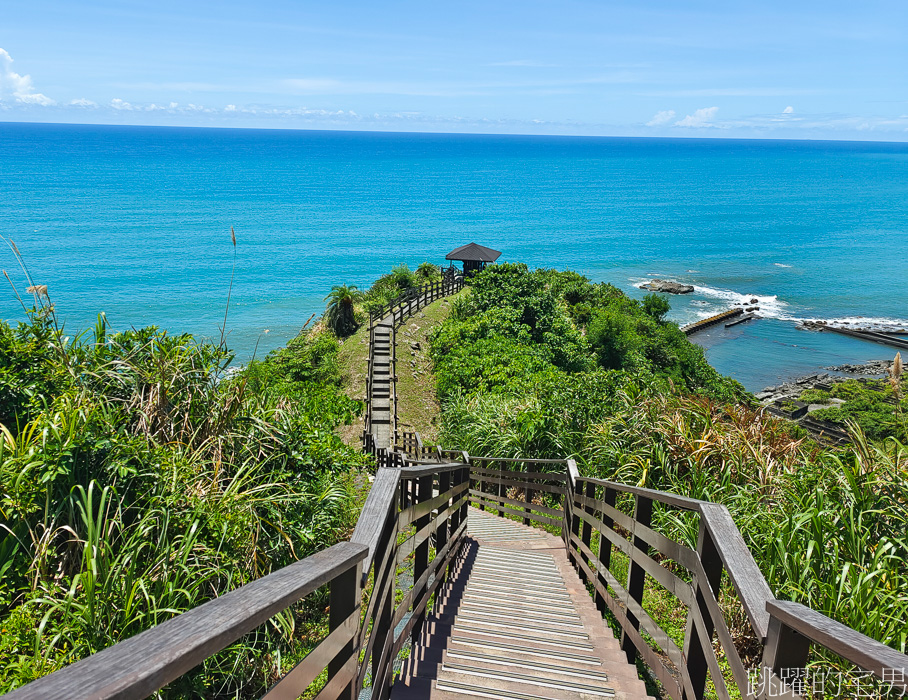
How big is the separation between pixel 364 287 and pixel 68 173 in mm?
120275

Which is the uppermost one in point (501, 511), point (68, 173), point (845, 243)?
point (68, 173)

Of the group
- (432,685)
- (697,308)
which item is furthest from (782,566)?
(697,308)

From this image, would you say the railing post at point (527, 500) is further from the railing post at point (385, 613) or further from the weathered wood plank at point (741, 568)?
the weathered wood plank at point (741, 568)

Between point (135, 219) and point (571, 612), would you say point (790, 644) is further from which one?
point (135, 219)

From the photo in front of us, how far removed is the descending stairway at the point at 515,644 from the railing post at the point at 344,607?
57.4 inches

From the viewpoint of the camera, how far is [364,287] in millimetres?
58688

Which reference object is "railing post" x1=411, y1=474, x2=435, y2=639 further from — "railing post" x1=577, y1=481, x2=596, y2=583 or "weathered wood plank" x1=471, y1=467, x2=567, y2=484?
"weathered wood plank" x1=471, y1=467, x2=567, y2=484

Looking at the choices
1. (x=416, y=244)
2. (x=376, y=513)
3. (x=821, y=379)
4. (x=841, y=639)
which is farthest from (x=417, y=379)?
(x=416, y=244)

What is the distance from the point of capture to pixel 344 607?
215 centimetres

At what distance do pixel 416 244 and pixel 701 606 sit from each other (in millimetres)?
78598

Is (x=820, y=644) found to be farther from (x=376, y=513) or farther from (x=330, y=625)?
(x=376, y=513)

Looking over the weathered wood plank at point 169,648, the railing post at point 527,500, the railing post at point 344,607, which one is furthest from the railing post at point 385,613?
the railing post at point 527,500

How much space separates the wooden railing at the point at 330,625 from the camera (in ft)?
3.51

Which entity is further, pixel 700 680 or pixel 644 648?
pixel 644 648
